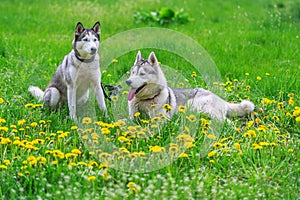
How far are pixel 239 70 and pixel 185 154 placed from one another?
2908mm

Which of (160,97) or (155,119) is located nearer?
(155,119)

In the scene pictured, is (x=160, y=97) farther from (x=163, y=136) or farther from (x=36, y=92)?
(x=36, y=92)

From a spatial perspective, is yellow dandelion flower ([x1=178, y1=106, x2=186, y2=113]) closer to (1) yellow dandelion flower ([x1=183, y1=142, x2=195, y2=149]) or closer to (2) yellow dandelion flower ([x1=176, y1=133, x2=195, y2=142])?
(2) yellow dandelion flower ([x1=176, y1=133, x2=195, y2=142])

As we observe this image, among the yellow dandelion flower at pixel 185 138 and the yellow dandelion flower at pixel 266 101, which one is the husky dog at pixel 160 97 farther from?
the yellow dandelion flower at pixel 185 138

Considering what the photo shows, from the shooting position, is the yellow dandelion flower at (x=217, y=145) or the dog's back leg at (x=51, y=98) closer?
the yellow dandelion flower at (x=217, y=145)

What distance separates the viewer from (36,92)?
19.8 ft

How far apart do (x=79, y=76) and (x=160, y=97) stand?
0.81 m

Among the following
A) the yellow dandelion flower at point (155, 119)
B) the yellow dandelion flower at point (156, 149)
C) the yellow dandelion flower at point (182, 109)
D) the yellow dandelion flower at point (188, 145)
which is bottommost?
the yellow dandelion flower at point (156, 149)

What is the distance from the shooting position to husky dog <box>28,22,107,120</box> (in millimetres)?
5145

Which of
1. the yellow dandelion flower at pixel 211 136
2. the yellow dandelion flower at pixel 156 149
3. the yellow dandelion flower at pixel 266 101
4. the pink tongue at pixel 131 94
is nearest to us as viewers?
the yellow dandelion flower at pixel 156 149

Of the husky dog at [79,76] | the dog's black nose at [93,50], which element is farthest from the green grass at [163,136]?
the dog's black nose at [93,50]

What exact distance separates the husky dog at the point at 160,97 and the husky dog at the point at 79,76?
0.39 metres

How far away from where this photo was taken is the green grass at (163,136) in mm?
3934

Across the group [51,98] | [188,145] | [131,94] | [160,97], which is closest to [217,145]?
[188,145]
